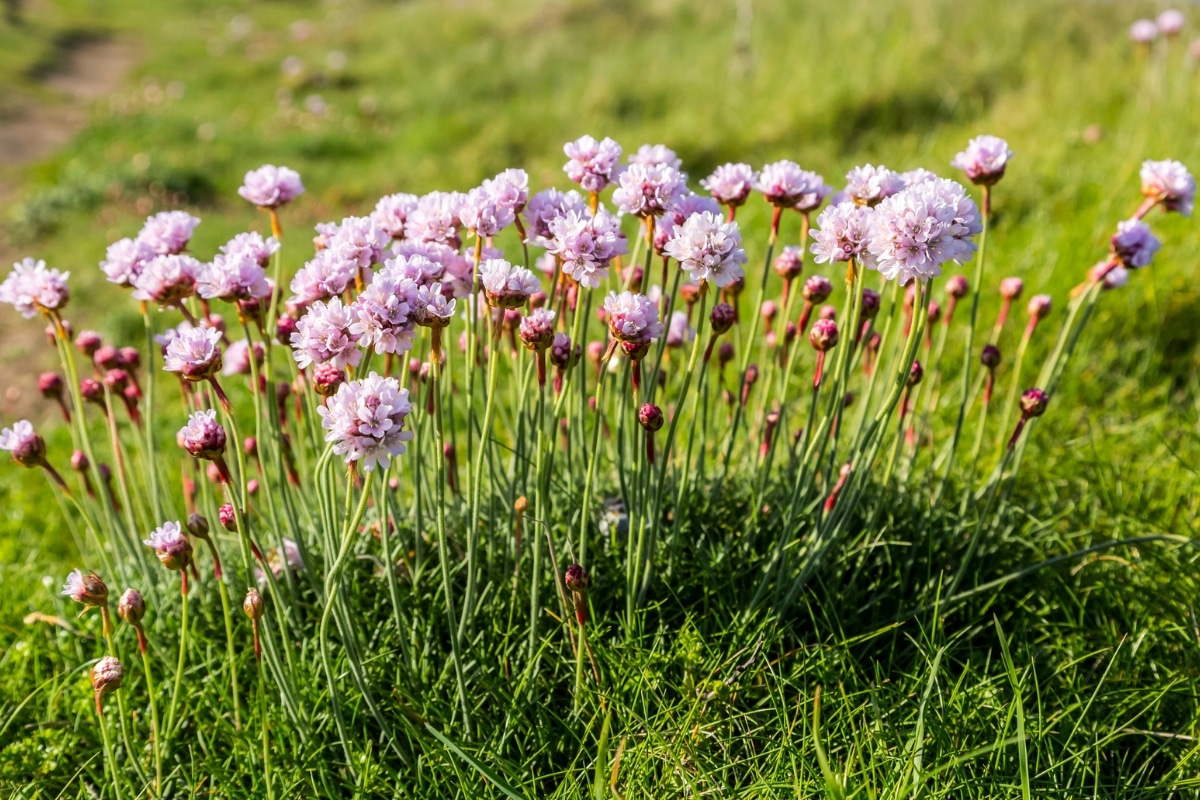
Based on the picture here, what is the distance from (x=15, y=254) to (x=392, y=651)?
6402 millimetres

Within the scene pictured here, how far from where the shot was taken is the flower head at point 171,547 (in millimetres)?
1637

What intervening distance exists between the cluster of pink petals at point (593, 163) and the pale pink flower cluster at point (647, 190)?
0.10m

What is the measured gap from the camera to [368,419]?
4.68 ft

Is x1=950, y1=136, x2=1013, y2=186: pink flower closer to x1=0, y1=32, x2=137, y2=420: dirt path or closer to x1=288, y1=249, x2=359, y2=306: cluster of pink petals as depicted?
x1=288, y1=249, x2=359, y2=306: cluster of pink petals

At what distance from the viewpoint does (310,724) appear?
1.86 metres

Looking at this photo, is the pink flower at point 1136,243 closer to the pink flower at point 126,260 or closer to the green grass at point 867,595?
the green grass at point 867,595

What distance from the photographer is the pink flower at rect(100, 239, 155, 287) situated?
76.5 inches

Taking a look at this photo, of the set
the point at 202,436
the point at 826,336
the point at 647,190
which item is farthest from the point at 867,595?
the point at 202,436

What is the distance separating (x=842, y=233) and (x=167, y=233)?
139 cm

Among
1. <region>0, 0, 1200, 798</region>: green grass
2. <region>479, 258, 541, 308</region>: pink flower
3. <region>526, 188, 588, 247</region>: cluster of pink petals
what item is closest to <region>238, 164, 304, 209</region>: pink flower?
<region>526, 188, 588, 247</region>: cluster of pink petals

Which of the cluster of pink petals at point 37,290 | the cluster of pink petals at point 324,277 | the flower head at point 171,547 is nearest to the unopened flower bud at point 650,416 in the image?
the cluster of pink petals at point 324,277

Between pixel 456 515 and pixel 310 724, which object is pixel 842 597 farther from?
pixel 310 724

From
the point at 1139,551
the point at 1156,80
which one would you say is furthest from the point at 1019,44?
the point at 1139,551

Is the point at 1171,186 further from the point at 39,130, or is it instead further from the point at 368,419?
the point at 39,130
